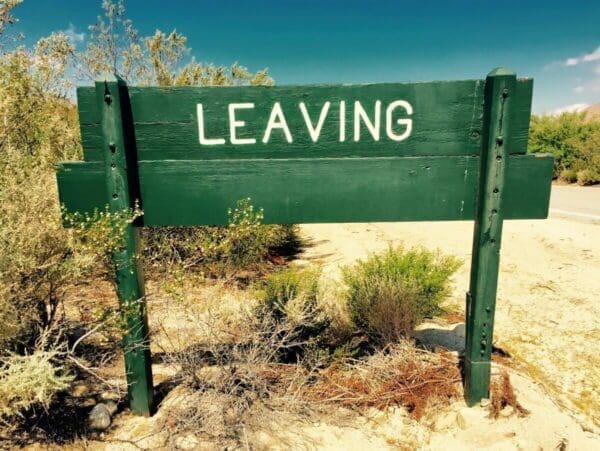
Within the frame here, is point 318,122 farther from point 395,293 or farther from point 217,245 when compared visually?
point 217,245

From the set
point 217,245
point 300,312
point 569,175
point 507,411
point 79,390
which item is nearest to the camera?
point 507,411

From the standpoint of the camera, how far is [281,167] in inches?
103

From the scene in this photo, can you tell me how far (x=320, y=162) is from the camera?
2.62m

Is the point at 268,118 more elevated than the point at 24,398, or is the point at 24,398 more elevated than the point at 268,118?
the point at 268,118

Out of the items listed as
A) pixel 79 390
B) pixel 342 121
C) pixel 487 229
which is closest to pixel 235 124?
pixel 342 121

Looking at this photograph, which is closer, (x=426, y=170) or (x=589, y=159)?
(x=426, y=170)

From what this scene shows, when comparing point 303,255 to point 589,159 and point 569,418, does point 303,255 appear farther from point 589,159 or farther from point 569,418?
point 589,159

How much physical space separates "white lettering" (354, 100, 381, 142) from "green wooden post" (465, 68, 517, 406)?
0.63 meters

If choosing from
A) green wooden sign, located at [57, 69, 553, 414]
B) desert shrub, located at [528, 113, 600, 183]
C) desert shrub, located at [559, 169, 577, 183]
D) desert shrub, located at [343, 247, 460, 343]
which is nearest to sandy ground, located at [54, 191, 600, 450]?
desert shrub, located at [343, 247, 460, 343]

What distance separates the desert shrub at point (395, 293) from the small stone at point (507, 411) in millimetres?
886

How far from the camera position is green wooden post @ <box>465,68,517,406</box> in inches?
97.5

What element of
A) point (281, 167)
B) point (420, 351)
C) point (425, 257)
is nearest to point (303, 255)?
point (425, 257)

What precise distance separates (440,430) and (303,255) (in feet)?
17.1

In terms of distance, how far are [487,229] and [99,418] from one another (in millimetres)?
2616
